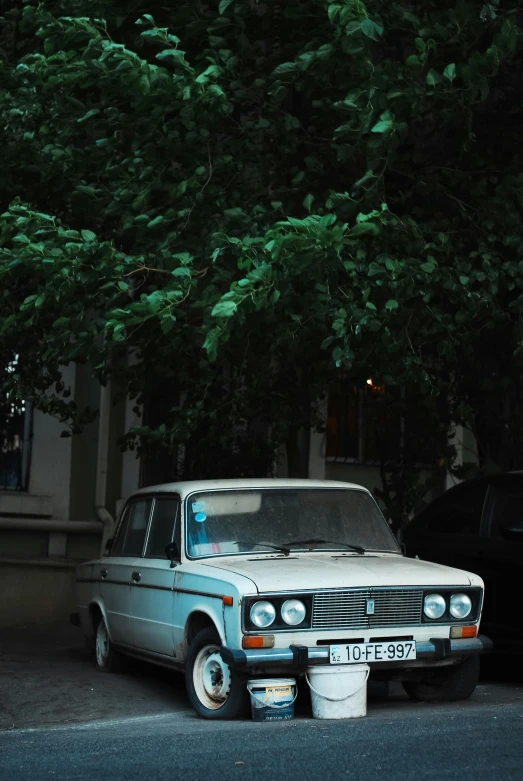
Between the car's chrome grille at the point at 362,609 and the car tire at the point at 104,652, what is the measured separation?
294cm

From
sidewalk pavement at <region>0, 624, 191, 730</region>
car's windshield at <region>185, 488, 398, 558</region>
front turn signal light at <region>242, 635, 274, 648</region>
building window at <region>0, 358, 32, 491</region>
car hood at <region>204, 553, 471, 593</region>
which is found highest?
building window at <region>0, 358, 32, 491</region>

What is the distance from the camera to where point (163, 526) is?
378 inches

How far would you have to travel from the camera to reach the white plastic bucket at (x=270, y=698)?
25.5ft

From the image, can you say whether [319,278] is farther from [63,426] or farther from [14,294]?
[63,426]

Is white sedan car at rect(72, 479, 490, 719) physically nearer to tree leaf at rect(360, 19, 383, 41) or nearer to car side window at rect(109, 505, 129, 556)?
car side window at rect(109, 505, 129, 556)

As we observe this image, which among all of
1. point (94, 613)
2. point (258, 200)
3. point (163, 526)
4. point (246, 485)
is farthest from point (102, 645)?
point (258, 200)

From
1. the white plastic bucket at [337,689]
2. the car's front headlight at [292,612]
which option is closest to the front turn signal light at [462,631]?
the white plastic bucket at [337,689]

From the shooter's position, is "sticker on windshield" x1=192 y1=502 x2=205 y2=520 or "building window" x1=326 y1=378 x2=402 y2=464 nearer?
"sticker on windshield" x1=192 y1=502 x2=205 y2=520

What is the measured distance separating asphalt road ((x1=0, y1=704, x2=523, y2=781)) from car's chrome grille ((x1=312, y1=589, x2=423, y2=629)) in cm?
56

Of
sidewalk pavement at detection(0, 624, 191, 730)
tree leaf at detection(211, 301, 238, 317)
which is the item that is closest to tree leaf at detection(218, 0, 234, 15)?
tree leaf at detection(211, 301, 238, 317)

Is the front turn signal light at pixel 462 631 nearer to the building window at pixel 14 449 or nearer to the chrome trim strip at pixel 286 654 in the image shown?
the chrome trim strip at pixel 286 654

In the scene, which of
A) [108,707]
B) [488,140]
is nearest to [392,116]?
[488,140]

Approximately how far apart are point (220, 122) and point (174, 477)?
6.06 meters

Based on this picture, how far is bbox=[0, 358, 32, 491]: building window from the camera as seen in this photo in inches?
607
